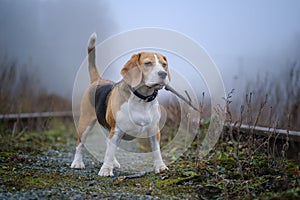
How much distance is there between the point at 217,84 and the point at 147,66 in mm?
1175

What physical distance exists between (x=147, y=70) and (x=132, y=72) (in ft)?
0.62

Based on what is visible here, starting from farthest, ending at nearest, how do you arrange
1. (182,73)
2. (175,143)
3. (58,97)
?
(58,97)
(175,143)
(182,73)

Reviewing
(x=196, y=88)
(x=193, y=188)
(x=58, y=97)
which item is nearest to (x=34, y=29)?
(x=58, y=97)

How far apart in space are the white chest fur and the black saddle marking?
1.45ft

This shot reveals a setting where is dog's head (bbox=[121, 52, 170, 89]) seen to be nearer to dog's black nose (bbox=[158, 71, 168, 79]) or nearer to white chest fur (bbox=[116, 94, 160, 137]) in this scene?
dog's black nose (bbox=[158, 71, 168, 79])

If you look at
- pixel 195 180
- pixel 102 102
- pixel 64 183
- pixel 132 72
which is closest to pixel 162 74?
pixel 132 72

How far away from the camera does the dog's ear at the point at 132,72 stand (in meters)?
3.83

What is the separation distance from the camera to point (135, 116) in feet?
12.7

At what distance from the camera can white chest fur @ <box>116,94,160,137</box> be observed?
3891mm

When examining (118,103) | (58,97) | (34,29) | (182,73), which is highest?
(34,29)

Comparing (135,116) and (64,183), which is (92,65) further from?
(64,183)

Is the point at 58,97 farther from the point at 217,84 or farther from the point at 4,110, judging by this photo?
the point at 217,84

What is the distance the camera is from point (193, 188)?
3.11 metres

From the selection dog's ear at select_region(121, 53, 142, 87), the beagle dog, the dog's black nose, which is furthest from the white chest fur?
the dog's black nose
